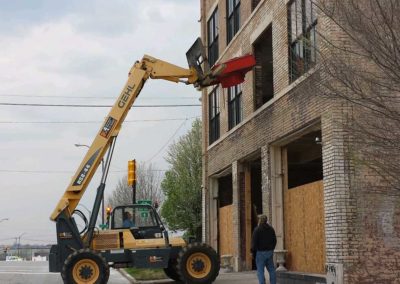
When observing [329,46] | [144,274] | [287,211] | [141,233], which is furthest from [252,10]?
[329,46]

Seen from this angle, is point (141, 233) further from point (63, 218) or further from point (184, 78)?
point (184, 78)

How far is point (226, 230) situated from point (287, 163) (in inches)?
241

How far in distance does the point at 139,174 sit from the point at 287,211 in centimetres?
4304

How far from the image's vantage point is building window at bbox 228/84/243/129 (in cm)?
2059

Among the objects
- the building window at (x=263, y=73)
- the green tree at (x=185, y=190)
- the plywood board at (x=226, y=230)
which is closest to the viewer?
the building window at (x=263, y=73)

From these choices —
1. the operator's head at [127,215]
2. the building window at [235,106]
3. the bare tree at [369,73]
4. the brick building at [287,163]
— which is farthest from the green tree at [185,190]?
the bare tree at [369,73]

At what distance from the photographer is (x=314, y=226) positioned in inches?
574

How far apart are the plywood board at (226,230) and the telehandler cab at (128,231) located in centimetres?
546

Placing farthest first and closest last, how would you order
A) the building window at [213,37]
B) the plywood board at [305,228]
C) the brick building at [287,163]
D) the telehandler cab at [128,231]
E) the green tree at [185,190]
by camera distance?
the green tree at [185,190] < the building window at [213,37] < the telehandler cab at [128,231] < the plywood board at [305,228] < the brick building at [287,163]

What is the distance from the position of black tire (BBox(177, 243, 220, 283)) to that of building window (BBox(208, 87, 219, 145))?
9480 millimetres

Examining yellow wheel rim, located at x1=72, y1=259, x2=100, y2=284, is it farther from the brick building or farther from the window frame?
the window frame

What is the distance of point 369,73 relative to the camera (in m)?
7.04

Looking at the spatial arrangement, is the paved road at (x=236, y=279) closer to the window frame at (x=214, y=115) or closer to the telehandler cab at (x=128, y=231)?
the telehandler cab at (x=128, y=231)

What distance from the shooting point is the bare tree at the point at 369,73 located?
6672mm
